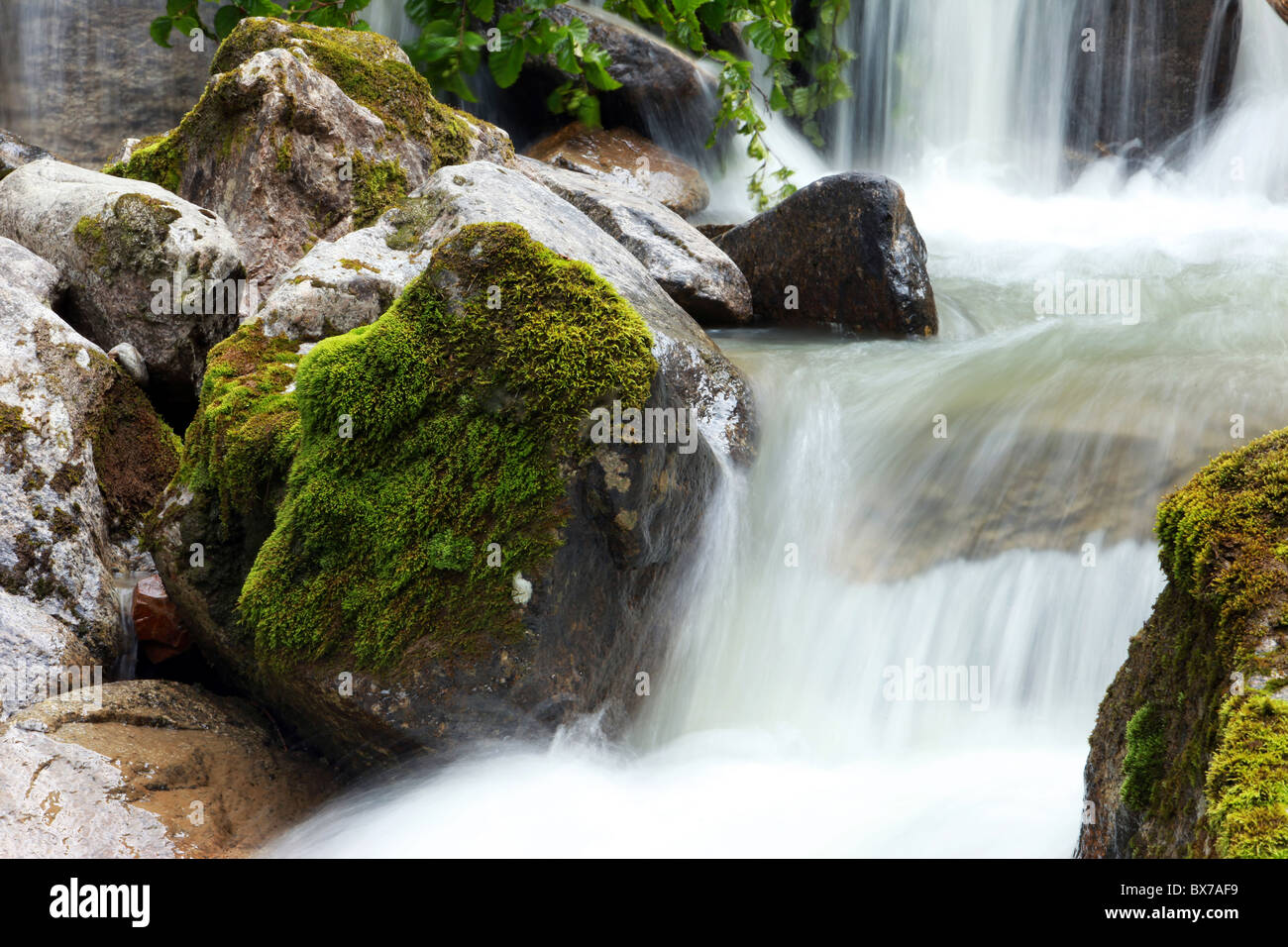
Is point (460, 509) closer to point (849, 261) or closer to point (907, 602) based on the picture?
point (907, 602)

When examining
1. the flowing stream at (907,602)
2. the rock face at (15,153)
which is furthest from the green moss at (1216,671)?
the rock face at (15,153)

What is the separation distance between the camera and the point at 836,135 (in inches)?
558

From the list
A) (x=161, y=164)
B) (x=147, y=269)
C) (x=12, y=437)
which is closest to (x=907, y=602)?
(x=12, y=437)

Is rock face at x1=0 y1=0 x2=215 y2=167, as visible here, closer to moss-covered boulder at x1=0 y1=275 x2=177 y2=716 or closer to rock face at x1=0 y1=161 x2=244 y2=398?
rock face at x1=0 y1=161 x2=244 y2=398

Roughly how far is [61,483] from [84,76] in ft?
33.5

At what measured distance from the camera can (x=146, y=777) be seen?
3.99 m

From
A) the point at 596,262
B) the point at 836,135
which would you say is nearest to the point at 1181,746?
the point at 596,262

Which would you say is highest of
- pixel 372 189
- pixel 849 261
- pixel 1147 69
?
pixel 1147 69

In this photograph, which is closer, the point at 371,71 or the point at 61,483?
the point at 61,483

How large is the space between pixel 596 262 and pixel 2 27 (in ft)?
36.7

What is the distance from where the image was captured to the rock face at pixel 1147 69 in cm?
1310

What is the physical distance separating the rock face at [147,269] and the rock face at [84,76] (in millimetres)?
7910

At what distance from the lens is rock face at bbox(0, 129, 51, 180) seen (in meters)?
9.37

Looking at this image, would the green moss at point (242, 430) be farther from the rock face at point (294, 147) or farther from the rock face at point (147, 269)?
the rock face at point (294, 147)
